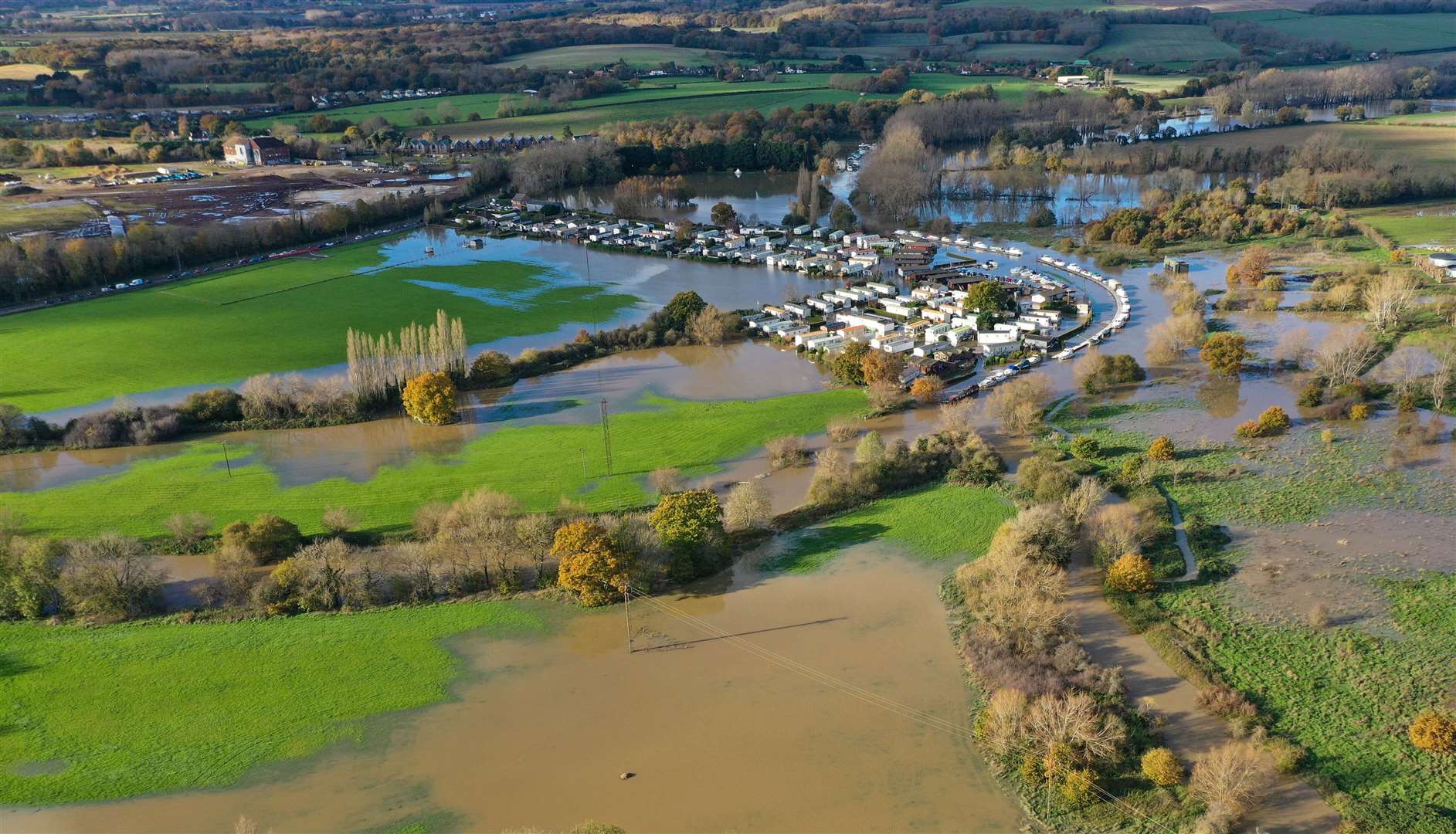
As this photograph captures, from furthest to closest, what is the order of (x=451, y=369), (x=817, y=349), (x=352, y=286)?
(x=352, y=286)
(x=817, y=349)
(x=451, y=369)

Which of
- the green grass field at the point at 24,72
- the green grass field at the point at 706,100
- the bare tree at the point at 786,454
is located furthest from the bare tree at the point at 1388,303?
the green grass field at the point at 24,72

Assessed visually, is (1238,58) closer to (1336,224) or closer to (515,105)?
(1336,224)

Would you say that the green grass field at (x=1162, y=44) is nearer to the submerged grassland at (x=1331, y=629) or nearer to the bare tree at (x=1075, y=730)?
the submerged grassland at (x=1331, y=629)

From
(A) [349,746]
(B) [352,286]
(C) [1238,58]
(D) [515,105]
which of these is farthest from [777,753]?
(C) [1238,58]

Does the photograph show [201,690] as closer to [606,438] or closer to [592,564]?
[592,564]

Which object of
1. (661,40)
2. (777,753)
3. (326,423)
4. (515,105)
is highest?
(661,40)

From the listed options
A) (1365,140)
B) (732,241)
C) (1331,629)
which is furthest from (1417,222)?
(1331,629)
